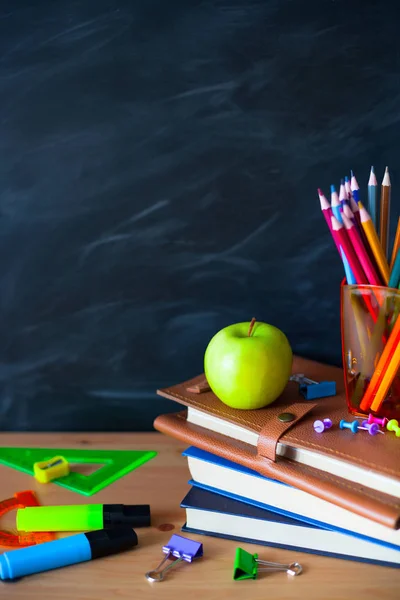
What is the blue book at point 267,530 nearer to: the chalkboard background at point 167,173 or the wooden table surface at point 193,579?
the wooden table surface at point 193,579

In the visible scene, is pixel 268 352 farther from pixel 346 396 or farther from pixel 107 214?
pixel 107 214

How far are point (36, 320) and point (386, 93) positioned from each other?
1.95 ft

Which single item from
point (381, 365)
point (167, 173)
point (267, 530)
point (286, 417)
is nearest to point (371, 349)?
point (381, 365)

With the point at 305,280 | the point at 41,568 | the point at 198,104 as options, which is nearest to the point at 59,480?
the point at 41,568

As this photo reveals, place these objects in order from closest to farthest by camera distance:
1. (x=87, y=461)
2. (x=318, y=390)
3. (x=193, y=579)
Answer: (x=193, y=579) → (x=318, y=390) → (x=87, y=461)

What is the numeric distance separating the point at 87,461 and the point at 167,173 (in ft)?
1.38

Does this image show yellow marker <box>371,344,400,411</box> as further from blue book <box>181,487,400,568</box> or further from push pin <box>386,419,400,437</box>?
blue book <box>181,487,400,568</box>

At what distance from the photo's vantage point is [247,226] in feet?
3.13

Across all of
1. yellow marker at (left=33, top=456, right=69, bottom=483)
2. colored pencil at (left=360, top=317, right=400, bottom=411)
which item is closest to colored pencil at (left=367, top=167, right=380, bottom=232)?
colored pencil at (left=360, top=317, right=400, bottom=411)

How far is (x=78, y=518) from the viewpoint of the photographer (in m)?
0.77

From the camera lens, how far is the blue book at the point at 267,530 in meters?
0.70

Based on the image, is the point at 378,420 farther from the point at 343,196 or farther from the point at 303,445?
the point at 343,196

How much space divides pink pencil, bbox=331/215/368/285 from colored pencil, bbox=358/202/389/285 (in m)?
0.02

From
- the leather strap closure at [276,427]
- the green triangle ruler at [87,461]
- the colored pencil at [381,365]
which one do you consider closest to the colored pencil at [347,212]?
the colored pencil at [381,365]
